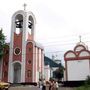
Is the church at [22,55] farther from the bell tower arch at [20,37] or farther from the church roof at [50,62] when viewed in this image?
the church roof at [50,62]

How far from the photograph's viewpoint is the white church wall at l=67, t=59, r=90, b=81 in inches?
1645

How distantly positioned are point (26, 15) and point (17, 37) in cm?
418

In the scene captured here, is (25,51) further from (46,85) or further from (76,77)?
(46,85)

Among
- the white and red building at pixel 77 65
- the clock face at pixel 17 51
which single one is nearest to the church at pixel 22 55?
the clock face at pixel 17 51

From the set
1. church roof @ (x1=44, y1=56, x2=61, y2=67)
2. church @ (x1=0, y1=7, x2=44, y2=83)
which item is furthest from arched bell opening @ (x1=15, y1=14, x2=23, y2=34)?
church roof @ (x1=44, y1=56, x2=61, y2=67)

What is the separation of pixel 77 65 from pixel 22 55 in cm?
1101

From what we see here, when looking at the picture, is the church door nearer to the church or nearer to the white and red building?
the church

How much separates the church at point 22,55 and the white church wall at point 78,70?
7765 millimetres

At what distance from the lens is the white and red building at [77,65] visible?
1649 inches

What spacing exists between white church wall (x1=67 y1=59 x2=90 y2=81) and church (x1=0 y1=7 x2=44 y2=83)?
7.76m

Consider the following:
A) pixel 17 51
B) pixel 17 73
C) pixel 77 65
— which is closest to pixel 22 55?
pixel 17 51

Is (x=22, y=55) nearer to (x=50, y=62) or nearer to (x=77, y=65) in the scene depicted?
(x=77, y=65)

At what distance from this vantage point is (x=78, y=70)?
139ft

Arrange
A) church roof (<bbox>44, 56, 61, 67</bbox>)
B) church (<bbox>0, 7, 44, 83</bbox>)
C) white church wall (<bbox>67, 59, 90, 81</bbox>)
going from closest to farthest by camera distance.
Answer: white church wall (<bbox>67, 59, 90, 81</bbox>)
church (<bbox>0, 7, 44, 83</bbox>)
church roof (<bbox>44, 56, 61, 67</bbox>)
